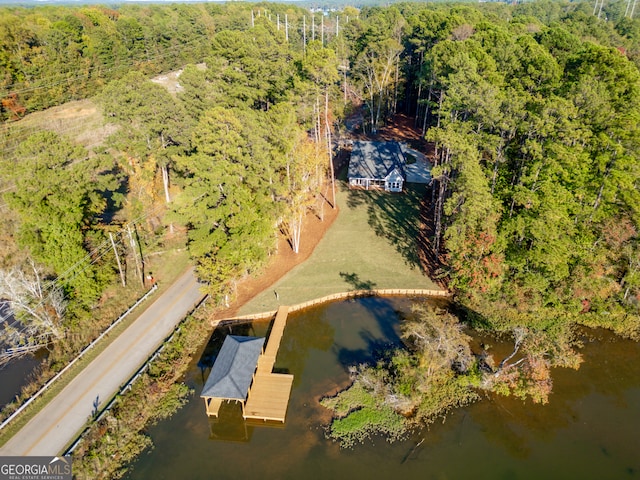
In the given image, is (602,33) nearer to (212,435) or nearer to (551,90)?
(551,90)

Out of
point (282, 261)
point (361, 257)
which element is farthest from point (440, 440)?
point (282, 261)

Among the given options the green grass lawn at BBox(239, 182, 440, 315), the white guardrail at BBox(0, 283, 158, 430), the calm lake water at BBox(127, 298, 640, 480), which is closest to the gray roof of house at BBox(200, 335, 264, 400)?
the calm lake water at BBox(127, 298, 640, 480)

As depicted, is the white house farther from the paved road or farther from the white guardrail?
the white guardrail

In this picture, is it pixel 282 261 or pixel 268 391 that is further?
pixel 282 261

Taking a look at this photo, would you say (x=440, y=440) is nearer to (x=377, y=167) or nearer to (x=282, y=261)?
(x=282, y=261)

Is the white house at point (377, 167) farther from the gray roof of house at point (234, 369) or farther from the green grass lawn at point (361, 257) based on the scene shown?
the gray roof of house at point (234, 369)

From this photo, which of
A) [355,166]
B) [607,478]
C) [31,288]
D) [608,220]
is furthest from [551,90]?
[31,288]

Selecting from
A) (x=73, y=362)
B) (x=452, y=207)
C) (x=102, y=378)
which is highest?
(x=452, y=207)
